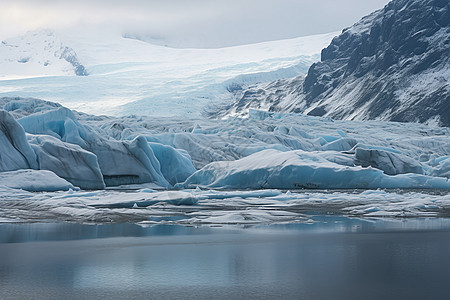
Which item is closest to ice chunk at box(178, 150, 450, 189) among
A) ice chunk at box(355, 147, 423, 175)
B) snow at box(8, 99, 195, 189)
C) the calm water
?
snow at box(8, 99, 195, 189)

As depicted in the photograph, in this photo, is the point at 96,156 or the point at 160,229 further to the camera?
the point at 96,156

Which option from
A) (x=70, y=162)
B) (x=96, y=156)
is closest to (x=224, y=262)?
(x=70, y=162)

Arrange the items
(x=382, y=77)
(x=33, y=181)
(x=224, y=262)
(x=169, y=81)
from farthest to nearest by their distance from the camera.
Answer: (x=169, y=81)
(x=382, y=77)
(x=33, y=181)
(x=224, y=262)

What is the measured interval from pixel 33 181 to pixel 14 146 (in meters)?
2.79

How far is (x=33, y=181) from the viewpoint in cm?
2180

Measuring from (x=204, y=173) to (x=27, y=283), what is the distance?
21.0 m

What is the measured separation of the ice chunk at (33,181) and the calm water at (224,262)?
8.72m

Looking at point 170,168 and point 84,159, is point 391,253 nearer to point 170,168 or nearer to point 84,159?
point 84,159

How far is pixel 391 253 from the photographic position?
9523 millimetres

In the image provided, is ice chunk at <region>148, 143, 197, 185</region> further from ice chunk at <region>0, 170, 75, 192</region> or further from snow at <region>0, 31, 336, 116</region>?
snow at <region>0, 31, 336, 116</region>

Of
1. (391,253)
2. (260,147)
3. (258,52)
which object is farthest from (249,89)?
(391,253)

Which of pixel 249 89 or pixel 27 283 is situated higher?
pixel 249 89

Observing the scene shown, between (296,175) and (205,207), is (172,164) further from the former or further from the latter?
(205,207)

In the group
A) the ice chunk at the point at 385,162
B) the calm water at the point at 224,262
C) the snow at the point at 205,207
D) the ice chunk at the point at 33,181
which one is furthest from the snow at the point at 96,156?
the calm water at the point at 224,262
